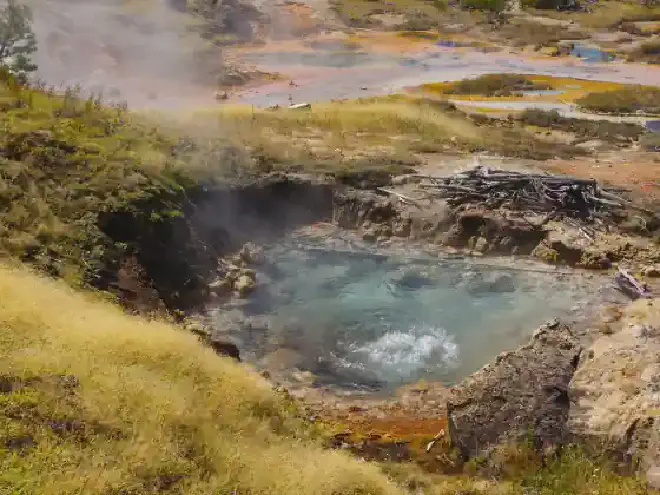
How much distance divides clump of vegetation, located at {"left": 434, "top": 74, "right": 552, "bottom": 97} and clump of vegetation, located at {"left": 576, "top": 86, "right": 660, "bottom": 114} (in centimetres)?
399

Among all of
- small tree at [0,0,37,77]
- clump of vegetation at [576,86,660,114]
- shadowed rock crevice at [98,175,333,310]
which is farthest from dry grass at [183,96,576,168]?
clump of vegetation at [576,86,660,114]

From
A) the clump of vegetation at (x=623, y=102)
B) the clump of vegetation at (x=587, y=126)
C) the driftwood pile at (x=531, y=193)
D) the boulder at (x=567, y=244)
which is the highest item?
the clump of vegetation at (x=623, y=102)

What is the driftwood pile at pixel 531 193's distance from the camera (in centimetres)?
1342

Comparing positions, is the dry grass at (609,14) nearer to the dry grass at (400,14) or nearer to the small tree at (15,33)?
the dry grass at (400,14)

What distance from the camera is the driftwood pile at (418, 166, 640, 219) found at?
44.0ft

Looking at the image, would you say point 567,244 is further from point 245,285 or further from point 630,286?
point 245,285

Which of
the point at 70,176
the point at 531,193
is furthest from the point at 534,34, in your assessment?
the point at 70,176

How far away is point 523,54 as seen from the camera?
4478 cm

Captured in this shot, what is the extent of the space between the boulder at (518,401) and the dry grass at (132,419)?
4.81ft

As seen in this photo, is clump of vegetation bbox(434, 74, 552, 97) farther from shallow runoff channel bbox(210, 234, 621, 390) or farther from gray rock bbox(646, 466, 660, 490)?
gray rock bbox(646, 466, 660, 490)

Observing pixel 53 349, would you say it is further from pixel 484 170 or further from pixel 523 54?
pixel 523 54

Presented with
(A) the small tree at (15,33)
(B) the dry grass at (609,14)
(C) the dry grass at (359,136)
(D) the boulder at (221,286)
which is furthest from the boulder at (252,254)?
(B) the dry grass at (609,14)

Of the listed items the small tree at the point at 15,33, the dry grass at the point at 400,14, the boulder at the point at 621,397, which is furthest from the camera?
the dry grass at the point at 400,14

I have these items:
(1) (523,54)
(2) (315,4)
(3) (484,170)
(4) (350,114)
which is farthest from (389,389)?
(2) (315,4)
